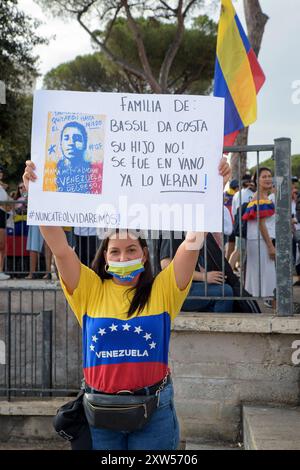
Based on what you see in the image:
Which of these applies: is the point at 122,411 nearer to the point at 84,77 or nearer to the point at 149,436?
the point at 149,436

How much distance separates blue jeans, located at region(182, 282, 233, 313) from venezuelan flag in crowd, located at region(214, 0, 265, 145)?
1.83 meters

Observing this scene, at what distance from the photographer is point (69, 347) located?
6.59 metres

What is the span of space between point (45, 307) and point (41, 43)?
1288cm

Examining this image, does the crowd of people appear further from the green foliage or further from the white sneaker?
the green foliage

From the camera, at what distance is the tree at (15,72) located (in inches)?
652

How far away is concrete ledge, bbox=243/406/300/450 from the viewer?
3588 mm

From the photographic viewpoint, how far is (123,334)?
8.51 feet

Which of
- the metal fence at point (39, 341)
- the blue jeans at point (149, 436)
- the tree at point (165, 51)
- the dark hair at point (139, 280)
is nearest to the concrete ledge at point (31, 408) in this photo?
the metal fence at point (39, 341)

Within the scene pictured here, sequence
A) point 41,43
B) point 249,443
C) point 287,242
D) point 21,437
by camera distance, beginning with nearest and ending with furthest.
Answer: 1. point 249,443
2. point 287,242
3. point 21,437
4. point 41,43

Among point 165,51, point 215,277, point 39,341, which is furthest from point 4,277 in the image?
point 165,51

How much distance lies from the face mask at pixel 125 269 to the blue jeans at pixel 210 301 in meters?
2.16

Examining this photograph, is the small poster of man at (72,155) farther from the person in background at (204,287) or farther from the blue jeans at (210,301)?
the blue jeans at (210,301)
